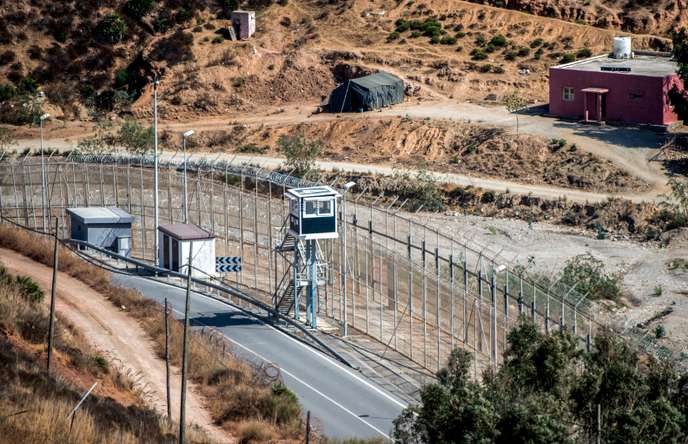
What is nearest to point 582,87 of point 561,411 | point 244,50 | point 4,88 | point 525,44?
point 525,44

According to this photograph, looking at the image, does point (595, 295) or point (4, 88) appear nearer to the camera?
point (595, 295)

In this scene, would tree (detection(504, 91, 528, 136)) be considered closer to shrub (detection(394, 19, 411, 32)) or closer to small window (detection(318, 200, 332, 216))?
shrub (detection(394, 19, 411, 32))

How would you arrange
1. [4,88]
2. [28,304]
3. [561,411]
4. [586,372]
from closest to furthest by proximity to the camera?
[561,411]
[586,372]
[28,304]
[4,88]

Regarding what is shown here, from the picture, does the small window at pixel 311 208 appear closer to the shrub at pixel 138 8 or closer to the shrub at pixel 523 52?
the shrub at pixel 523 52

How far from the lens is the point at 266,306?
48844mm

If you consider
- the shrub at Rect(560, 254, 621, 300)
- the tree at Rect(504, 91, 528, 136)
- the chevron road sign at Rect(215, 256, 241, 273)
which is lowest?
the shrub at Rect(560, 254, 621, 300)

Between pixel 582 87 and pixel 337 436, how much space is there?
157 ft

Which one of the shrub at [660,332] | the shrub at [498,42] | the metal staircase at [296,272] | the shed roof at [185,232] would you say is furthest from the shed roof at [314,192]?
the shrub at [498,42]

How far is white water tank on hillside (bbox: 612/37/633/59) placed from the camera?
87562 mm

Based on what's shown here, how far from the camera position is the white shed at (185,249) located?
53.6m

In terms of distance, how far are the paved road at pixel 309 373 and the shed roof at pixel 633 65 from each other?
37.5 metres

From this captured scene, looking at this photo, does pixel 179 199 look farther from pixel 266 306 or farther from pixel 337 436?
pixel 337 436

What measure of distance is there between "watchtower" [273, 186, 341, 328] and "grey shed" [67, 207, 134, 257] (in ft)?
33.6

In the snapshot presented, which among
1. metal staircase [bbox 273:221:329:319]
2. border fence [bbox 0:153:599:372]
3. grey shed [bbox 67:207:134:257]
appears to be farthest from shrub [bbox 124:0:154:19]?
metal staircase [bbox 273:221:329:319]
